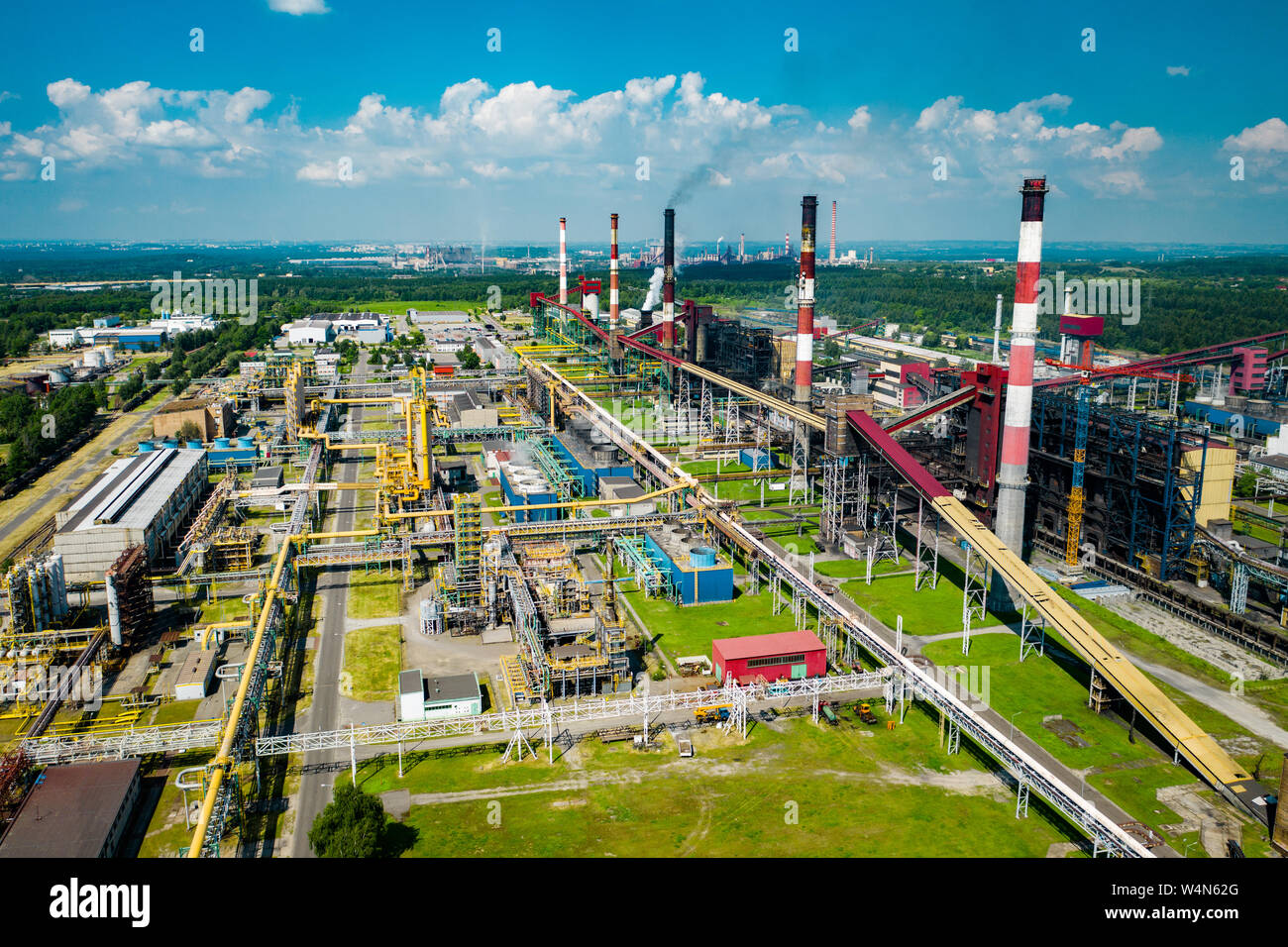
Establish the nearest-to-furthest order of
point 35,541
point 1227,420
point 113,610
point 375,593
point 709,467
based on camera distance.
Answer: point 113,610
point 375,593
point 35,541
point 709,467
point 1227,420

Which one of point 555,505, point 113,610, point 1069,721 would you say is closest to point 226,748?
point 113,610

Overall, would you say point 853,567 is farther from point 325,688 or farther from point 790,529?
point 325,688

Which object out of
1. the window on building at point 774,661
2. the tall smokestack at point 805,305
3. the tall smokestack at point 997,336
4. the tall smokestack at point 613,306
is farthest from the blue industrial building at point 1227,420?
the window on building at point 774,661

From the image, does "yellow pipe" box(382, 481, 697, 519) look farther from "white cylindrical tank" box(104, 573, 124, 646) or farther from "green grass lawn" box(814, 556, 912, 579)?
"white cylindrical tank" box(104, 573, 124, 646)

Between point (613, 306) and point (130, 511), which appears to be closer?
point (130, 511)

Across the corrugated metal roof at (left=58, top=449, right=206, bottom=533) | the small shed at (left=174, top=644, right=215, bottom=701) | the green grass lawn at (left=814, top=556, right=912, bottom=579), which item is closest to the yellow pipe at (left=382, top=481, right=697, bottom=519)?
the green grass lawn at (left=814, top=556, right=912, bottom=579)
